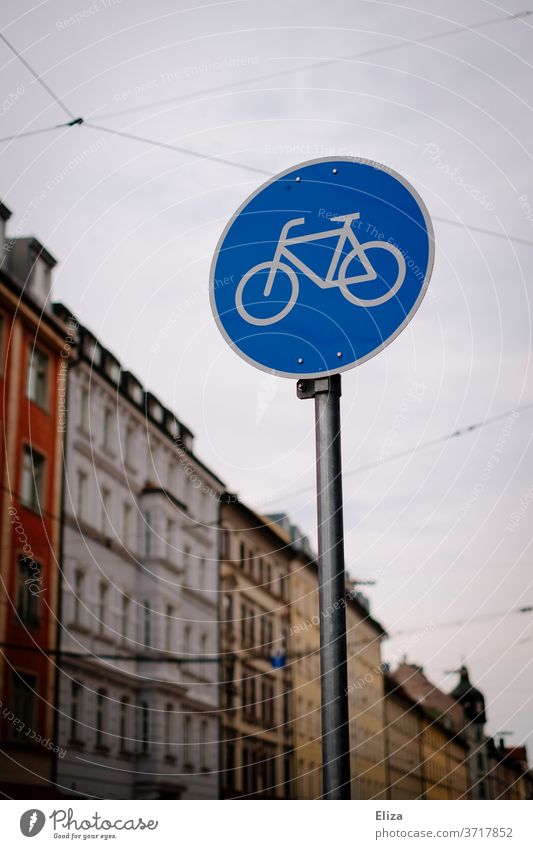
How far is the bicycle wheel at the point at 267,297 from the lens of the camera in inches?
42.3

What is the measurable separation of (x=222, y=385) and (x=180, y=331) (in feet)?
0.56

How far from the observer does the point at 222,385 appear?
227 cm

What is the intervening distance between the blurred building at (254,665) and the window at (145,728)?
763 mm

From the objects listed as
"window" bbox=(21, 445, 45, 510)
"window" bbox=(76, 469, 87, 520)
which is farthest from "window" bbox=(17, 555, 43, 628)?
"window" bbox=(76, 469, 87, 520)

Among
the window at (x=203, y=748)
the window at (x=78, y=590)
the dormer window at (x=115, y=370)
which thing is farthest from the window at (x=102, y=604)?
the dormer window at (x=115, y=370)

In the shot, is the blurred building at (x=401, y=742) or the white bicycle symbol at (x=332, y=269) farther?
the blurred building at (x=401, y=742)

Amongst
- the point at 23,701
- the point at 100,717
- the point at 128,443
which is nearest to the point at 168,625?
the point at 100,717

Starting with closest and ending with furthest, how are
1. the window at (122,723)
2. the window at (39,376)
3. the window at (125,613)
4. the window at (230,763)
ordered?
the window at (39,376) → the window at (122,723) → the window at (125,613) → the window at (230,763)

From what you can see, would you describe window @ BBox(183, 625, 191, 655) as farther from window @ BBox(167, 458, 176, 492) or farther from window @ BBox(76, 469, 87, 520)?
window @ BBox(76, 469, 87, 520)

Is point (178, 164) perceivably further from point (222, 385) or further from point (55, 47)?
point (222, 385)

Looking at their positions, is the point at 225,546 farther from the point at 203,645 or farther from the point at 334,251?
the point at 334,251

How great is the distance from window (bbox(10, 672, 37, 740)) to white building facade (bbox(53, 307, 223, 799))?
1.14ft
